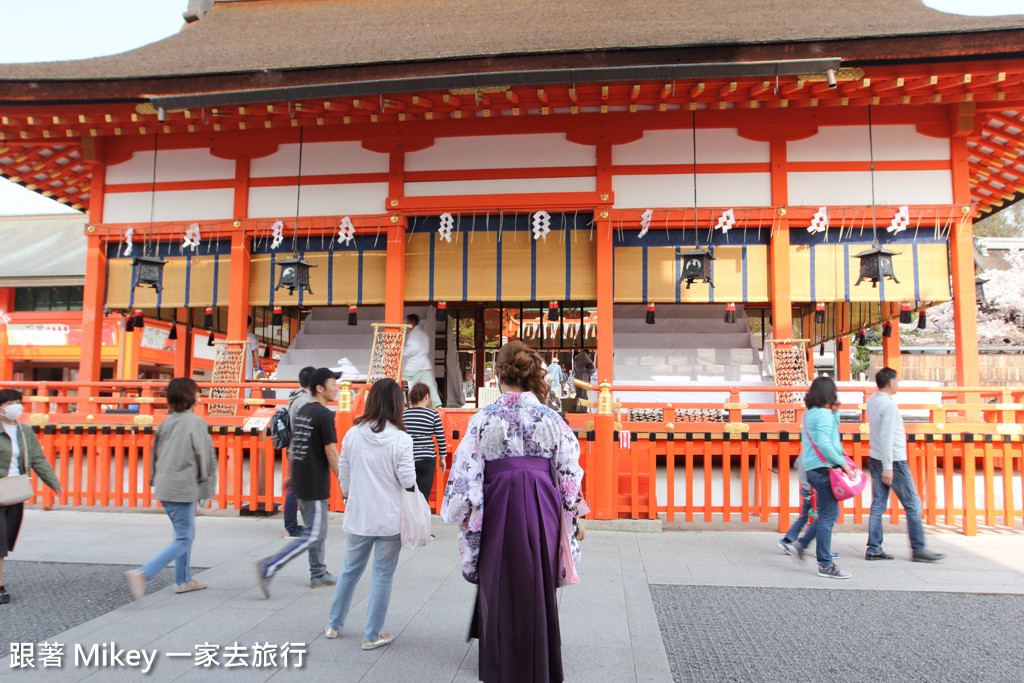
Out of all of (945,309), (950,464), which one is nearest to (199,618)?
(950,464)

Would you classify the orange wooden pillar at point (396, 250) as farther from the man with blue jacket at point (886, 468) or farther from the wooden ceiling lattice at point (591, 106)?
the man with blue jacket at point (886, 468)

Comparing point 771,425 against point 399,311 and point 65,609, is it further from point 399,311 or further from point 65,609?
point 65,609

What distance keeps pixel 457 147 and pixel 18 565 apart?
696 cm

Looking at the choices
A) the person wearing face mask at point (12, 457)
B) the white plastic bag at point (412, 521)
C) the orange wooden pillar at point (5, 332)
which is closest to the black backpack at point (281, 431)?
the person wearing face mask at point (12, 457)

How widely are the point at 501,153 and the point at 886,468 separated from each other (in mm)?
6342

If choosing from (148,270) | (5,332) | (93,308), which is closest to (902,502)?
(148,270)

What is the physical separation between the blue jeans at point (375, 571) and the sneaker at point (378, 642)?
2 cm

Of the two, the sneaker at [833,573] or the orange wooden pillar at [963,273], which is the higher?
the orange wooden pillar at [963,273]

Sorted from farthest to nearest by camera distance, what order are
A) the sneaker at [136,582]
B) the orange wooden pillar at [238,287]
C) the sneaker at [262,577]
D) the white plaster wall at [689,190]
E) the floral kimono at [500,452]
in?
the orange wooden pillar at [238,287] → the white plaster wall at [689,190] → the sneaker at [262,577] → the sneaker at [136,582] → the floral kimono at [500,452]

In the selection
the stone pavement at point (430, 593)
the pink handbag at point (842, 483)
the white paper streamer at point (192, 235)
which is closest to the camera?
the stone pavement at point (430, 593)

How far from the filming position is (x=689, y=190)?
878 cm

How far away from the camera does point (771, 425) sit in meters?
6.24

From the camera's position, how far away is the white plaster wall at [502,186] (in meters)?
8.88

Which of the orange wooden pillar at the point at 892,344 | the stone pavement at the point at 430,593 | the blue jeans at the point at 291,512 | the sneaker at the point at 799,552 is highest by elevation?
the orange wooden pillar at the point at 892,344
